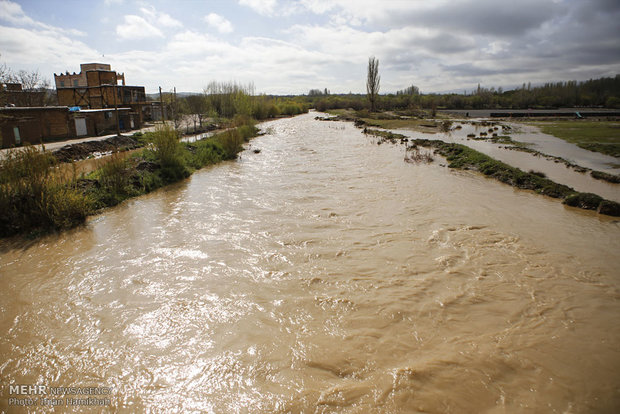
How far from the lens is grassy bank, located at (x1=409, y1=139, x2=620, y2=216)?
33.3ft

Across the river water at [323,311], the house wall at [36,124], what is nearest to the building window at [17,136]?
the house wall at [36,124]

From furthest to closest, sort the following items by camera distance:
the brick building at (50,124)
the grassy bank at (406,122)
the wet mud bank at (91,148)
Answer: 1. the grassy bank at (406,122)
2. the brick building at (50,124)
3. the wet mud bank at (91,148)

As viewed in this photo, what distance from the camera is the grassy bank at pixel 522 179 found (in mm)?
10148

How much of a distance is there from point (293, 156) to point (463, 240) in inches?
597

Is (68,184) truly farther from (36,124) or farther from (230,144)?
(36,124)

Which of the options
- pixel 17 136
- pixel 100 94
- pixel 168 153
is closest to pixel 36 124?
pixel 17 136

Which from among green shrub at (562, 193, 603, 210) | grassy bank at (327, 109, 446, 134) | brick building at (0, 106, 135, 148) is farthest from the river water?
grassy bank at (327, 109, 446, 134)

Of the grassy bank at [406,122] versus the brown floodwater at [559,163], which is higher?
the grassy bank at [406,122]

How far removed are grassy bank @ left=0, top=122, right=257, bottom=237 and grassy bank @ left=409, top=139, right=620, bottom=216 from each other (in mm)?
14293

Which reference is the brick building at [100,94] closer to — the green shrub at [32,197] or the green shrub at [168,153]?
the green shrub at [168,153]

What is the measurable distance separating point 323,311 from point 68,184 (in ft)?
27.3

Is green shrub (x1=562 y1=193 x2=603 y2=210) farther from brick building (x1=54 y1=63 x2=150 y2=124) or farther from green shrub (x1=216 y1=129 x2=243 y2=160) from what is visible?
brick building (x1=54 y1=63 x2=150 y2=124)

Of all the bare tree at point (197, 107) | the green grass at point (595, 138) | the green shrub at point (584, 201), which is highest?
the bare tree at point (197, 107)

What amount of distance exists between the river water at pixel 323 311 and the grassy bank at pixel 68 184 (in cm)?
71
